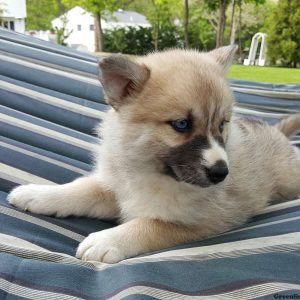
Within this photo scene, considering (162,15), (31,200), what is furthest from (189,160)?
(162,15)

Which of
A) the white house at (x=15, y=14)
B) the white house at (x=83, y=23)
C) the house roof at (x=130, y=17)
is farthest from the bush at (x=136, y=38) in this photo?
the white house at (x=83, y=23)

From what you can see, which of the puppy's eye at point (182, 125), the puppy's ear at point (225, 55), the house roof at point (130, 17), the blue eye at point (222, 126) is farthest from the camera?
the house roof at point (130, 17)

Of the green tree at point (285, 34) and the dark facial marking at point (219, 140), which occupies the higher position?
the dark facial marking at point (219, 140)

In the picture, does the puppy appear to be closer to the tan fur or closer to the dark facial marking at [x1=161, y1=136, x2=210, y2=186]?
the dark facial marking at [x1=161, y1=136, x2=210, y2=186]

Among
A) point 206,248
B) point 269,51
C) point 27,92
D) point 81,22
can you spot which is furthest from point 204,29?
point 206,248

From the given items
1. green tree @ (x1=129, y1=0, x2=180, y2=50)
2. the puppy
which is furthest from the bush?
the puppy

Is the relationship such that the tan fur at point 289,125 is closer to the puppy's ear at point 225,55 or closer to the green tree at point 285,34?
the puppy's ear at point 225,55

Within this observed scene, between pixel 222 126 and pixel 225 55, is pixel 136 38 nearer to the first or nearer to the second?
pixel 225 55
